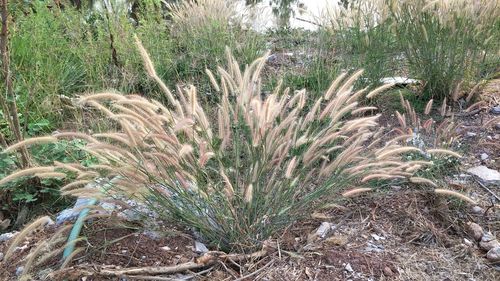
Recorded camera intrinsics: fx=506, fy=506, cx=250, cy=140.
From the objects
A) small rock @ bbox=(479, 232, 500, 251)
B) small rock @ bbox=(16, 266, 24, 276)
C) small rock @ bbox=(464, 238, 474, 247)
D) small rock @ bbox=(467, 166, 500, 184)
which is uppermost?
small rock @ bbox=(16, 266, 24, 276)

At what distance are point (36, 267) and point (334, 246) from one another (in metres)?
1.30

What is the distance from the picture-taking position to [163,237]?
2244 millimetres

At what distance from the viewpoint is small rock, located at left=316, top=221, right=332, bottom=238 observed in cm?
237

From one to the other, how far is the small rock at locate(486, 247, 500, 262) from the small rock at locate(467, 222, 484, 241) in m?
0.13

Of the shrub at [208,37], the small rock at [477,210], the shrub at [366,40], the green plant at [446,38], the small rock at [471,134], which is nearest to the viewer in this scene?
the small rock at [477,210]

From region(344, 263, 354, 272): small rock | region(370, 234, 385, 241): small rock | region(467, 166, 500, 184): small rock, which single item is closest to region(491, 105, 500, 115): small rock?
region(467, 166, 500, 184): small rock

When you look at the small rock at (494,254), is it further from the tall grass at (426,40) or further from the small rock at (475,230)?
the tall grass at (426,40)

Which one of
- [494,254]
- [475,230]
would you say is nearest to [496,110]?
[475,230]

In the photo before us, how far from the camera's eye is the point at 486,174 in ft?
9.89

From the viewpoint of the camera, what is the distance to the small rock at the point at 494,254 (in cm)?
234

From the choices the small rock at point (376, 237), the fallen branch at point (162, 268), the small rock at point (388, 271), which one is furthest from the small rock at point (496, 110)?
the fallen branch at point (162, 268)

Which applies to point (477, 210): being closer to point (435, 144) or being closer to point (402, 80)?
point (435, 144)

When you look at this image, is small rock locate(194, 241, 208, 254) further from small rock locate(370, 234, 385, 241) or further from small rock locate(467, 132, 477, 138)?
small rock locate(467, 132, 477, 138)

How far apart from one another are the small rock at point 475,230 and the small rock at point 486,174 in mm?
503
